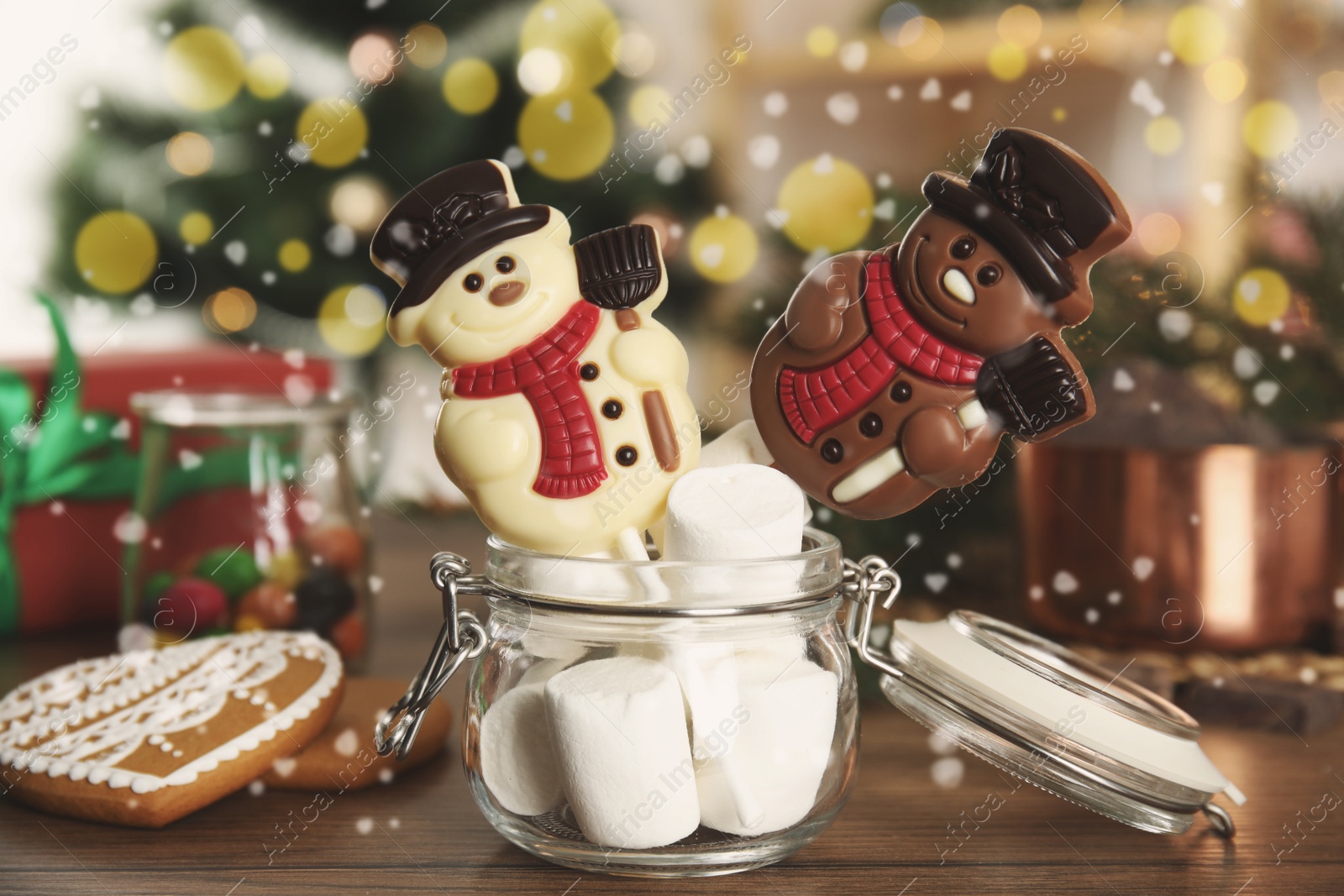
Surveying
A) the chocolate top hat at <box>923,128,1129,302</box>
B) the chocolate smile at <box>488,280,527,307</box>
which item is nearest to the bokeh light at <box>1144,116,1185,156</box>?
the chocolate top hat at <box>923,128,1129,302</box>

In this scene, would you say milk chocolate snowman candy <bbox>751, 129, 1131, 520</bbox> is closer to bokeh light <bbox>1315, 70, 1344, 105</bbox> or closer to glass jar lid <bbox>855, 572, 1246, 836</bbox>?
glass jar lid <bbox>855, 572, 1246, 836</bbox>

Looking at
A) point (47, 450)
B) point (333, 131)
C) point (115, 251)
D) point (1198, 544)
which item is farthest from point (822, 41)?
point (47, 450)

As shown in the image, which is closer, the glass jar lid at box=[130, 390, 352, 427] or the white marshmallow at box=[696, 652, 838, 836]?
the white marshmallow at box=[696, 652, 838, 836]

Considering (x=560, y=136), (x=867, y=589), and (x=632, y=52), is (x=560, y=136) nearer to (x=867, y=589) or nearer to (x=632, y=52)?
(x=632, y=52)

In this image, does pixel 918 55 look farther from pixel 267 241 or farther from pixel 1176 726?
pixel 1176 726

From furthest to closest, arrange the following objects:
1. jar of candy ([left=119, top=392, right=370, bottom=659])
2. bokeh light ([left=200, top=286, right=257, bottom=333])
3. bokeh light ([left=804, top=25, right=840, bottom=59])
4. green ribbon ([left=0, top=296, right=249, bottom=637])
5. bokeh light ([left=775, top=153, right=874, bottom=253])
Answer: bokeh light ([left=804, top=25, right=840, bottom=59]) → bokeh light ([left=200, top=286, right=257, bottom=333]) → bokeh light ([left=775, top=153, right=874, bottom=253]) → green ribbon ([left=0, top=296, right=249, bottom=637]) → jar of candy ([left=119, top=392, right=370, bottom=659])

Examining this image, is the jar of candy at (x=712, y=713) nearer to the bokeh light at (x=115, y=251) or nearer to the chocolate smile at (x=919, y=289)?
the chocolate smile at (x=919, y=289)
